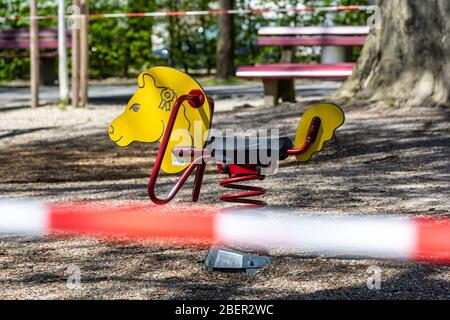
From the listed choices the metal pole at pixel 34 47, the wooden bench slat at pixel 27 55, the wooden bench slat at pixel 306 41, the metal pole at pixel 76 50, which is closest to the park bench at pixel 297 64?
Result: the wooden bench slat at pixel 306 41

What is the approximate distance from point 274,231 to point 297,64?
9.28 meters

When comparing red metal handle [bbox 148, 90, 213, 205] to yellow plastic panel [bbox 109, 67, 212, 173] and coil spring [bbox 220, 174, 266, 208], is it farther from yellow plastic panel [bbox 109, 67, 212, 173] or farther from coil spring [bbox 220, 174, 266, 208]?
coil spring [bbox 220, 174, 266, 208]

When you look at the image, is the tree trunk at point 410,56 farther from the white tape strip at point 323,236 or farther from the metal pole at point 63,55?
the white tape strip at point 323,236

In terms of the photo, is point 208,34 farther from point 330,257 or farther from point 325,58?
point 330,257

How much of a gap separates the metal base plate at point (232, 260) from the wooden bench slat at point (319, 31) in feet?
38.9

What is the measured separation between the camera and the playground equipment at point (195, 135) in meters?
4.91

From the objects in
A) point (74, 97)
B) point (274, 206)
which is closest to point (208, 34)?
point (74, 97)

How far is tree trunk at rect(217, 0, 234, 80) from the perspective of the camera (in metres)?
21.4

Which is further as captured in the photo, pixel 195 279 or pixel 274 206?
pixel 274 206

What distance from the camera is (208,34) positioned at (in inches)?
967

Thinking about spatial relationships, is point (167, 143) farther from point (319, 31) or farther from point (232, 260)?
point (319, 31)

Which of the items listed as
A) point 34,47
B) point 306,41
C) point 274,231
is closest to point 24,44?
point 306,41

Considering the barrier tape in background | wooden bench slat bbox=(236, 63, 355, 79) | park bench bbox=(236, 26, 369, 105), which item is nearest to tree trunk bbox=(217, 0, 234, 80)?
park bench bbox=(236, 26, 369, 105)

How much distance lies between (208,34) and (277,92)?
34.5ft
